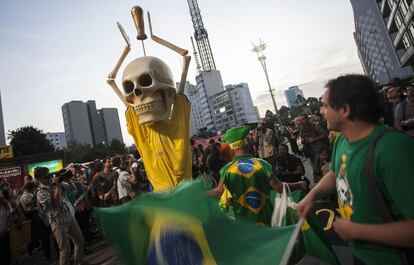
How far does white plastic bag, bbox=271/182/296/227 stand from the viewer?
259 cm

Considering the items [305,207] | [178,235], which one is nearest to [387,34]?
[305,207]

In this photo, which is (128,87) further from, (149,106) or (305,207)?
(305,207)

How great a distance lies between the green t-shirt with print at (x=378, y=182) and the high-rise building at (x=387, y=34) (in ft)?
119

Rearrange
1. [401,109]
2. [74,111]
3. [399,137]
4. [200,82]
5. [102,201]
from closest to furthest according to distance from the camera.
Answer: [399,137] → [401,109] → [102,201] → [74,111] → [200,82]

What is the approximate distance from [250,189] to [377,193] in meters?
1.71

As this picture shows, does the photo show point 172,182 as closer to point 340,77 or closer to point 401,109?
point 340,77

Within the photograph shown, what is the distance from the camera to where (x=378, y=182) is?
1.36 m

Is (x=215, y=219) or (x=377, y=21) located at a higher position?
(x=377, y=21)

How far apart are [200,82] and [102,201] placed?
117 m

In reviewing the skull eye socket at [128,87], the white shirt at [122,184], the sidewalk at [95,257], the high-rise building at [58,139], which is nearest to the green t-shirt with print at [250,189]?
the skull eye socket at [128,87]

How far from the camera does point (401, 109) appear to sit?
5.30m

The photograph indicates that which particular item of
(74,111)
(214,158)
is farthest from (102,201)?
(74,111)

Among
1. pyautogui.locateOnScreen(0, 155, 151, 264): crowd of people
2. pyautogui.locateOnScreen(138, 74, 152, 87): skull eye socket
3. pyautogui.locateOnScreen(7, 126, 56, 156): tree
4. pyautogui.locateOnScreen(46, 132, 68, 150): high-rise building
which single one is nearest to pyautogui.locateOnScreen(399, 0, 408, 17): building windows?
pyautogui.locateOnScreen(0, 155, 151, 264): crowd of people

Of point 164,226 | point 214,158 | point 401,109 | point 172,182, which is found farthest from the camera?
point 214,158
